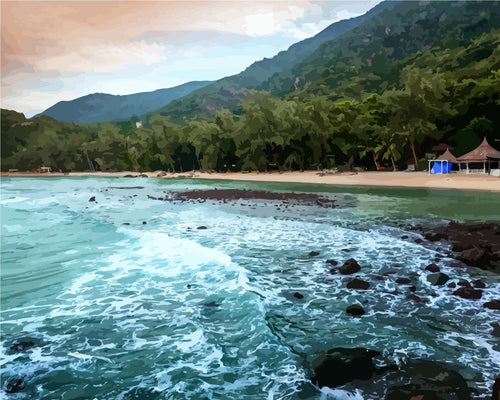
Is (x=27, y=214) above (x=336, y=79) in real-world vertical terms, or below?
below

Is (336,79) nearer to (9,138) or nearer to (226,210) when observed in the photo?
(9,138)

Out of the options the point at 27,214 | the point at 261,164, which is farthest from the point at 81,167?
the point at 27,214

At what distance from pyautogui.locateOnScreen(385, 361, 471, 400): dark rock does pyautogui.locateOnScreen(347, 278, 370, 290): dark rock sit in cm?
337

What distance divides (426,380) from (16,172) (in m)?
121

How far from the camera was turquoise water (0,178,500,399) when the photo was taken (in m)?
5.08

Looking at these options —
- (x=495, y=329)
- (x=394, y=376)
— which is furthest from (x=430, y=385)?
(x=495, y=329)

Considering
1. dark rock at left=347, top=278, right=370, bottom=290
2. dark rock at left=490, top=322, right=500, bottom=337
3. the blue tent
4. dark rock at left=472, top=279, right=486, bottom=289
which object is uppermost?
the blue tent

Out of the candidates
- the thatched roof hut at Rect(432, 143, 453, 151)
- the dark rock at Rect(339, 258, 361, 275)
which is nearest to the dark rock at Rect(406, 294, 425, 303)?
the dark rock at Rect(339, 258, 361, 275)

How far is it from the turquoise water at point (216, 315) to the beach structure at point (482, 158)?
32934 mm

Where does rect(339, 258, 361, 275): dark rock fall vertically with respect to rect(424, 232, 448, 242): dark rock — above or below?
above

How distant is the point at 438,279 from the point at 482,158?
39368mm

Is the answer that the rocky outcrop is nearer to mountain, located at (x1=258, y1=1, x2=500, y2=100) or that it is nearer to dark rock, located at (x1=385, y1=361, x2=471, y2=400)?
dark rock, located at (x1=385, y1=361, x2=471, y2=400)

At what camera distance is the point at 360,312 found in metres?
7.05

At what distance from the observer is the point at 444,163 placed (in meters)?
44.7
